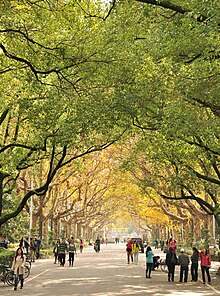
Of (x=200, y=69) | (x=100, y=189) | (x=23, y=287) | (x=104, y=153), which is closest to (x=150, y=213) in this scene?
(x=100, y=189)

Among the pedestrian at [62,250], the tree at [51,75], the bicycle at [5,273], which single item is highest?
the tree at [51,75]

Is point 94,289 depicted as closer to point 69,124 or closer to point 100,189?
point 69,124

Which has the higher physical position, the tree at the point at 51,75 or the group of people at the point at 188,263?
the tree at the point at 51,75

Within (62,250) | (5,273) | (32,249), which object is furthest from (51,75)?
(32,249)

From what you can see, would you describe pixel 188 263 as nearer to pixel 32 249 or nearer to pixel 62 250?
pixel 62 250

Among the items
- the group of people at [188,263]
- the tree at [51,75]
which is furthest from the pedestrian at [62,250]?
the group of people at [188,263]

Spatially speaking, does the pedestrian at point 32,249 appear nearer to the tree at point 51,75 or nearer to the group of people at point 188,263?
the tree at point 51,75

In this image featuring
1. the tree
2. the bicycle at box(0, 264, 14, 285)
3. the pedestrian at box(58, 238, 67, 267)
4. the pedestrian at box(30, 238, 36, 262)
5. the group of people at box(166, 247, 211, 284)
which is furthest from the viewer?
the pedestrian at box(30, 238, 36, 262)

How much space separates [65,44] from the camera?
1366 cm

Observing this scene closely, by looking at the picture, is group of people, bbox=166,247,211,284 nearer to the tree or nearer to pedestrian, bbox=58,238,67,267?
the tree

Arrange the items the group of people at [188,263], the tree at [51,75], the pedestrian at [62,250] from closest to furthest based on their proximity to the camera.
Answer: the tree at [51,75] < the group of people at [188,263] < the pedestrian at [62,250]

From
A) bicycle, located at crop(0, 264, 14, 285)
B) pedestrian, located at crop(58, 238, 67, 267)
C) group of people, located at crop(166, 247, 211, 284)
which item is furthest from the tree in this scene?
pedestrian, located at crop(58, 238, 67, 267)

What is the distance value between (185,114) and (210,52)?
4.01m

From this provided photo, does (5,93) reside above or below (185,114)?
above
